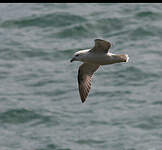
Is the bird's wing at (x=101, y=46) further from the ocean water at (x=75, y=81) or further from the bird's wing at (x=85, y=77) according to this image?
the ocean water at (x=75, y=81)

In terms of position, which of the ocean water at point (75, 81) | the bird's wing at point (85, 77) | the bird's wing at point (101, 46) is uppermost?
the bird's wing at point (101, 46)

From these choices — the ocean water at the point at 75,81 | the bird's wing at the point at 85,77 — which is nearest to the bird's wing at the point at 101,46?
the bird's wing at the point at 85,77

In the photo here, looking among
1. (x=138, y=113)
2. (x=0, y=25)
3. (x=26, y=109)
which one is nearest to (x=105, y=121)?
(x=138, y=113)

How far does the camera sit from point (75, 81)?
74.6ft

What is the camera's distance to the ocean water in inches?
829

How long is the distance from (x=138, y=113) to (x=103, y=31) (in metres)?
4.93

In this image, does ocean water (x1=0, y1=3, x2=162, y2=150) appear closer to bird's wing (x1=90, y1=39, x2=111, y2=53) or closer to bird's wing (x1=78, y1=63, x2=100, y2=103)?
bird's wing (x1=78, y1=63, x2=100, y2=103)

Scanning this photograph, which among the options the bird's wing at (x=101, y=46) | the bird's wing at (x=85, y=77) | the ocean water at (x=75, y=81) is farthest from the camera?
the ocean water at (x=75, y=81)

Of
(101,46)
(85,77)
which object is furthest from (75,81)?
(101,46)

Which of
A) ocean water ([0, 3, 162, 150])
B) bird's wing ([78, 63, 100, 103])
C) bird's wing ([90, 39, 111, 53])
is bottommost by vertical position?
ocean water ([0, 3, 162, 150])

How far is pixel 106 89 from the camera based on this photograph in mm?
22625

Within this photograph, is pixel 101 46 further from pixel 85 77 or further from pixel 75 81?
pixel 75 81

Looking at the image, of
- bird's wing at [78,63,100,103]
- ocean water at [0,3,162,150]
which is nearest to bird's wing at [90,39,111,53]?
bird's wing at [78,63,100,103]

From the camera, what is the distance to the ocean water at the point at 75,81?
21062mm
